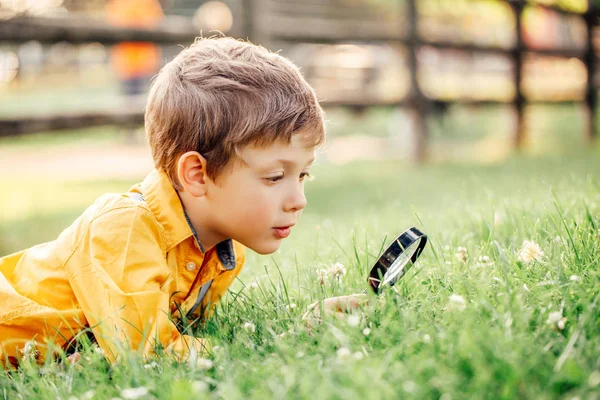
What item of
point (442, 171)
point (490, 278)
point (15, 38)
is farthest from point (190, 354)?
point (442, 171)

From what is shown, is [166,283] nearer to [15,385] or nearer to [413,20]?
[15,385]

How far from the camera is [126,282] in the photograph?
1905mm

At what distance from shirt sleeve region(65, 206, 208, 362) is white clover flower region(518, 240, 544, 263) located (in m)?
0.92

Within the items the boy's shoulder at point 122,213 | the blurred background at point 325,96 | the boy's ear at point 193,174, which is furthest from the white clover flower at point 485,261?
the boy's shoulder at point 122,213

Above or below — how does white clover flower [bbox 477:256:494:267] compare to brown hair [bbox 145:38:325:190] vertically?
below

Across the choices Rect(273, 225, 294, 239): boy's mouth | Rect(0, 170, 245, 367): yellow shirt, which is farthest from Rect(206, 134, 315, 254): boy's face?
Rect(0, 170, 245, 367): yellow shirt

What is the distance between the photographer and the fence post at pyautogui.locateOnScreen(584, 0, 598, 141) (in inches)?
381

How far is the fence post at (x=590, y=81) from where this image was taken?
9688 mm

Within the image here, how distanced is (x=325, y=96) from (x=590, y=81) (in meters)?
5.05

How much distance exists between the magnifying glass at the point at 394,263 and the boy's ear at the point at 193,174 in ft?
1.93

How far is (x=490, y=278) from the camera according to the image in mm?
1762

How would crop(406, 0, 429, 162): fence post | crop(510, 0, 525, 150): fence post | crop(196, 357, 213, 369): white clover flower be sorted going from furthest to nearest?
crop(510, 0, 525, 150): fence post → crop(406, 0, 429, 162): fence post → crop(196, 357, 213, 369): white clover flower

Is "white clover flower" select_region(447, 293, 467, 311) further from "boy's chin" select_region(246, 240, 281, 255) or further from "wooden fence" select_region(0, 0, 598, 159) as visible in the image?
"wooden fence" select_region(0, 0, 598, 159)

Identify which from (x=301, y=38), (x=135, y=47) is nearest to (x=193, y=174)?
(x=301, y=38)
